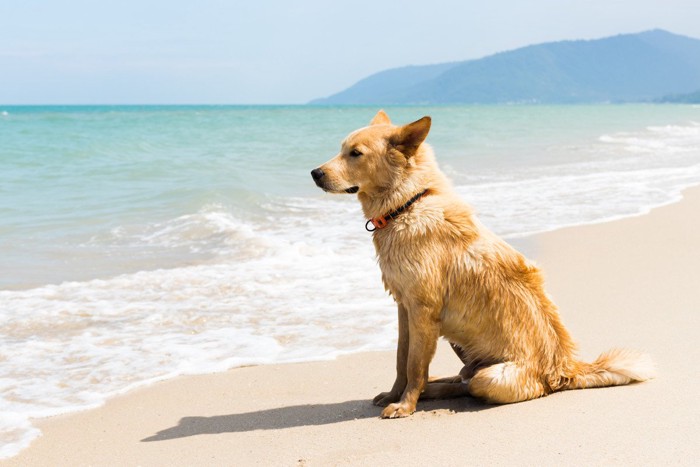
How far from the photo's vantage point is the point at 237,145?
91.5ft

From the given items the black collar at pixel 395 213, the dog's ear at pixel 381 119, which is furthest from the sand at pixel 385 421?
the dog's ear at pixel 381 119

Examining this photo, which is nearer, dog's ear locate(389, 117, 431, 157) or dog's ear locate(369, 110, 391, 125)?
dog's ear locate(389, 117, 431, 157)

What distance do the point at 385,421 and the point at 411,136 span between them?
1.65 meters

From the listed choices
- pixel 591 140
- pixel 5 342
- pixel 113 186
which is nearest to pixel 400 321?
pixel 5 342

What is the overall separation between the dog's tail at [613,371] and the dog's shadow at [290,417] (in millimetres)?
596

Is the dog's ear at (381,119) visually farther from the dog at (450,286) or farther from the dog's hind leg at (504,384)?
the dog's hind leg at (504,384)

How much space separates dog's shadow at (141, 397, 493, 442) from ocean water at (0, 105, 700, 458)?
85 centimetres

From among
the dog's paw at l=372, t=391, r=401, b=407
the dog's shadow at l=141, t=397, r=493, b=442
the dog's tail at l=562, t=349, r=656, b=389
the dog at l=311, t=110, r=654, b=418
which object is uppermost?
the dog at l=311, t=110, r=654, b=418

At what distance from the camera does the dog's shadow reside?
439 cm

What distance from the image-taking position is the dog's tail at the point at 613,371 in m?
4.44

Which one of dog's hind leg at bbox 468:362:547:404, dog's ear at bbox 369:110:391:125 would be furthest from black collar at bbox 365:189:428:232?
dog's hind leg at bbox 468:362:547:404

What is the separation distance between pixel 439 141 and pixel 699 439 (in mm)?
26009

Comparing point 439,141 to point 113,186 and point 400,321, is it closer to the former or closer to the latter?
point 113,186

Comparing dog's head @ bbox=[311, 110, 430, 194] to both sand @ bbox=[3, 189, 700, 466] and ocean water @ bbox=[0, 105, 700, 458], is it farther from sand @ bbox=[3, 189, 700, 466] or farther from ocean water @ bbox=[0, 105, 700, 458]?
ocean water @ bbox=[0, 105, 700, 458]
